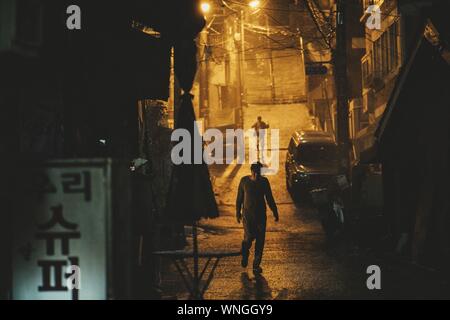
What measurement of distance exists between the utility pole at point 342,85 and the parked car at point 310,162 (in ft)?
16.7

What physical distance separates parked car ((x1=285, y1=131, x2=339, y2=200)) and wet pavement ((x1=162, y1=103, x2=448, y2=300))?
14.0ft

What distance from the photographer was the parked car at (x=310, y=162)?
2652cm

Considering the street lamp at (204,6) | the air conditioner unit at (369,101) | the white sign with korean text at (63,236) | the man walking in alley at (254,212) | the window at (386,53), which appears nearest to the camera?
the white sign with korean text at (63,236)

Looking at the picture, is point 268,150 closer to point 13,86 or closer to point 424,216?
point 424,216

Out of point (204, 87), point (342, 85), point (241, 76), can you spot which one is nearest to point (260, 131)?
point (342, 85)

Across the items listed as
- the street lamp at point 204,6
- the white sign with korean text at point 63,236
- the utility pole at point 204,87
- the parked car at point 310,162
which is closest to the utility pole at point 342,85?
the street lamp at point 204,6

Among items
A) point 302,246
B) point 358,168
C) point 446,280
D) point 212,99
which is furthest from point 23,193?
point 212,99

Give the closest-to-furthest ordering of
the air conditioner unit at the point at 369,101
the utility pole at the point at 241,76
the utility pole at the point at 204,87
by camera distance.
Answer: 1. the air conditioner unit at the point at 369,101
2. the utility pole at the point at 241,76
3. the utility pole at the point at 204,87

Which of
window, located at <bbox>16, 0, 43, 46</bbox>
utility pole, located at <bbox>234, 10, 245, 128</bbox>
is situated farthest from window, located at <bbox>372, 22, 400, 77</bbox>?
window, located at <bbox>16, 0, 43, 46</bbox>

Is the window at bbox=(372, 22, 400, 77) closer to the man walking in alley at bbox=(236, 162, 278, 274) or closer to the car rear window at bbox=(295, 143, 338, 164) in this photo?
the car rear window at bbox=(295, 143, 338, 164)

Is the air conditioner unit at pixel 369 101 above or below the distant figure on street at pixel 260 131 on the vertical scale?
above

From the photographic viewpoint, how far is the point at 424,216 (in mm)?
13320

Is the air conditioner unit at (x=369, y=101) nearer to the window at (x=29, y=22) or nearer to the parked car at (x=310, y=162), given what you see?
the parked car at (x=310, y=162)

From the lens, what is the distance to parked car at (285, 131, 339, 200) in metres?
26.5
